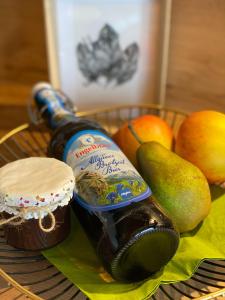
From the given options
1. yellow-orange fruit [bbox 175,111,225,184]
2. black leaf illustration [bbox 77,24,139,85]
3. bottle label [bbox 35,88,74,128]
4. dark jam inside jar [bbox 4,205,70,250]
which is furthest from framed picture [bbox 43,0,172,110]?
dark jam inside jar [bbox 4,205,70,250]

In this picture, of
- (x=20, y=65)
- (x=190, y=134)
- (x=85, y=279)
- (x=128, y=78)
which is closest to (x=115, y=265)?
(x=85, y=279)

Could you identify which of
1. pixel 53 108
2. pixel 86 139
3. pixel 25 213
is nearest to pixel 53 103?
pixel 53 108

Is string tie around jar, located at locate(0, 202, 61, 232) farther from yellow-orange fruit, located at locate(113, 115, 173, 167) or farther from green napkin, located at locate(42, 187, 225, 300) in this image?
yellow-orange fruit, located at locate(113, 115, 173, 167)

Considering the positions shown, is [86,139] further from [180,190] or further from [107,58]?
[107,58]

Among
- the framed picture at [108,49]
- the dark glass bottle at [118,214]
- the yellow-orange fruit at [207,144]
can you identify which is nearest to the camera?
the dark glass bottle at [118,214]

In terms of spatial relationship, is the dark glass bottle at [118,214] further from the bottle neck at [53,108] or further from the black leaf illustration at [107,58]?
the black leaf illustration at [107,58]

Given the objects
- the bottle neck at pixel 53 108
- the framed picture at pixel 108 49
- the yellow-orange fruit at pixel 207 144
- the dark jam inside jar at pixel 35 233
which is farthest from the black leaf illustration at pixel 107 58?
the dark jam inside jar at pixel 35 233
